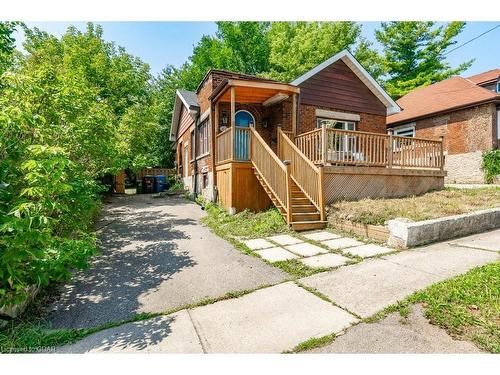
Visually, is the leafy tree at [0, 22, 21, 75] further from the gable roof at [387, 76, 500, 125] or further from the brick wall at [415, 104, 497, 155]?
the brick wall at [415, 104, 497, 155]

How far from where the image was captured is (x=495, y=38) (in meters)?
9.79

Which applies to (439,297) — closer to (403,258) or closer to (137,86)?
(403,258)

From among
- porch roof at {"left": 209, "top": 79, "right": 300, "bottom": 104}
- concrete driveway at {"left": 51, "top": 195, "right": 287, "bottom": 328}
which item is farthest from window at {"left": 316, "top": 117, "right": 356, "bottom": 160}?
concrete driveway at {"left": 51, "top": 195, "right": 287, "bottom": 328}

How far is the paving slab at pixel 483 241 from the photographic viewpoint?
4986 mm

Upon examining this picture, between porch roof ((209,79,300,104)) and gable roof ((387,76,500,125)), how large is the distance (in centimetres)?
1157

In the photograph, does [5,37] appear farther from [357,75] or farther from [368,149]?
[357,75]

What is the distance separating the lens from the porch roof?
27.7ft

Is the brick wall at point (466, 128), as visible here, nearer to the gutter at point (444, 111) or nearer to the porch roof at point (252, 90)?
the gutter at point (444, 111)

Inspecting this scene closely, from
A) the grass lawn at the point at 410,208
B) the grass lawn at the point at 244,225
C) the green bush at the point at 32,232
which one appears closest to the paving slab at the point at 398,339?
the grass lawn at the point at 244,225

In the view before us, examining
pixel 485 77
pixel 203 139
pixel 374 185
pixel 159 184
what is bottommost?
pixel 159 184

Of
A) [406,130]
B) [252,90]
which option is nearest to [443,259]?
[252,90]

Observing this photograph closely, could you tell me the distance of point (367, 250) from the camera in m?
5.12

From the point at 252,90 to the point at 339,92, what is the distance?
474 cm

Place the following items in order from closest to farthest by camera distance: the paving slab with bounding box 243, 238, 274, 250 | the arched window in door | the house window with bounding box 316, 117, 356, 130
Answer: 1. the paving slab with bounding box 243, 238, 274, 250
2. the arched window in door
3. the house window with bounding box 316, 117, 356, 130
